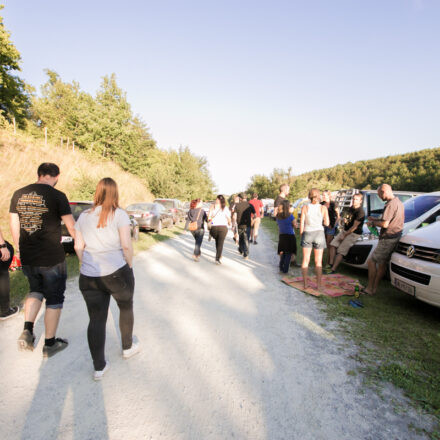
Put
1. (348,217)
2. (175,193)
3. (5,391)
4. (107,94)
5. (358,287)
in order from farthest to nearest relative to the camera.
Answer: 1. (107,94)
2. (175,193)
3. (348,217)
4. (358,287)
5. (5,391)

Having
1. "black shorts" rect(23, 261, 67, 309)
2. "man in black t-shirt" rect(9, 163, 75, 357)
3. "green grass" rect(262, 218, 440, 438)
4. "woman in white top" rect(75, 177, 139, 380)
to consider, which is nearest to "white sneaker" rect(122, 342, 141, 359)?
"woman in white top" rect(75, 177, 139, 380)

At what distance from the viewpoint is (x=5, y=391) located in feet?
7.26

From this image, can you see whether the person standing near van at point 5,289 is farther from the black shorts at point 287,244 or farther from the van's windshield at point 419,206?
the van's windshield at point 419,206

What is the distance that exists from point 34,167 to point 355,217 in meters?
13.4

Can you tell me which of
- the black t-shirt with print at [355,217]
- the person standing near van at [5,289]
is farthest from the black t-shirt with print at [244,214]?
the person standing near van at [5,289]

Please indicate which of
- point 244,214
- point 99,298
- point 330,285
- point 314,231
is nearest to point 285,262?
point 330,285

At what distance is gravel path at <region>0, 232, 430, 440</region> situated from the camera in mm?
1905

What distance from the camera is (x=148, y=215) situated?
11.4 metres

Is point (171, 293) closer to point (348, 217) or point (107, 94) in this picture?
point (348, 217)

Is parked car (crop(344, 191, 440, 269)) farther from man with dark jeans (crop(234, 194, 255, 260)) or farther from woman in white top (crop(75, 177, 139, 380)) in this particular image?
woman in white top (crop(75, 177, 139, 380))

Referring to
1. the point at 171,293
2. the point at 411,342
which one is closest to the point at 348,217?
the point at 411,342

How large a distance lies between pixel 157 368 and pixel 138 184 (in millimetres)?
21777

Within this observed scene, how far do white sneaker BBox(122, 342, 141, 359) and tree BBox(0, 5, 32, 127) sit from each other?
80.0ft

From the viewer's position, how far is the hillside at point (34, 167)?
9.59 metres
